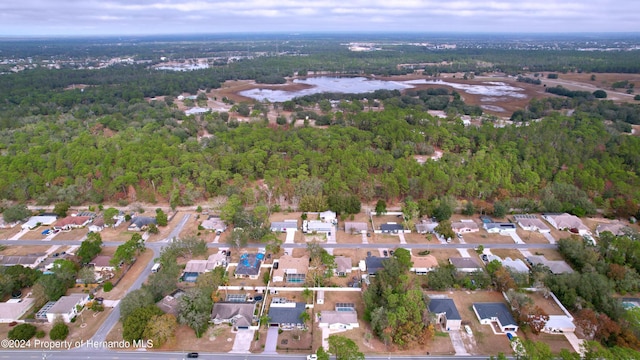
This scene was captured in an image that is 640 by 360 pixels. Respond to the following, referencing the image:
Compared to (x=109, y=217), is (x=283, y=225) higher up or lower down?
lower down

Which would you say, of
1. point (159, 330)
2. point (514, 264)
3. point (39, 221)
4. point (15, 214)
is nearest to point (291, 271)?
point (159, 330)

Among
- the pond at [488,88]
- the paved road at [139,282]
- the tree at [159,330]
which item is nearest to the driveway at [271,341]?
the tree at [159,330]

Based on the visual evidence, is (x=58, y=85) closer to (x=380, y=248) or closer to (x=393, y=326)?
(x=380, y=248)

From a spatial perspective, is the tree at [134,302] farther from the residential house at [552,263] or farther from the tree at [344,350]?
the residential house at [552,263]

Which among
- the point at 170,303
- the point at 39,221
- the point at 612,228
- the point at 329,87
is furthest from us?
the point at 329,87

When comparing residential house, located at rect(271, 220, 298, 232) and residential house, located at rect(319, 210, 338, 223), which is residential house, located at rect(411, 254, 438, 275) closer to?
residential house, located at rect(319, 210, 338, 223)

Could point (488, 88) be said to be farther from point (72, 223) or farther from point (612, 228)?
point (72, 223)
